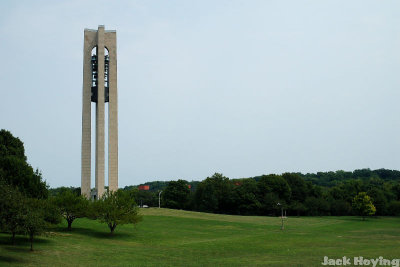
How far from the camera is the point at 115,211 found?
175 ft

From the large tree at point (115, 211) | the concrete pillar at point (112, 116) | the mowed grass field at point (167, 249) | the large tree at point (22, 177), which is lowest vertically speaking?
the mowed grass field at point (167, 249)

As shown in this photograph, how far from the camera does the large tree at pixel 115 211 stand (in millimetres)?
53156

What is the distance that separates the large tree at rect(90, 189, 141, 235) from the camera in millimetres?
53156

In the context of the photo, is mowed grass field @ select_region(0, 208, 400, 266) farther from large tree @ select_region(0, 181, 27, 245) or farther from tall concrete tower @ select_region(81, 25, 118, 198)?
tall concrete tower @ select_region(81, 25, 118, 198)

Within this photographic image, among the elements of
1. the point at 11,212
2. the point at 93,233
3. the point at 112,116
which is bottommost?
the point at 93,233

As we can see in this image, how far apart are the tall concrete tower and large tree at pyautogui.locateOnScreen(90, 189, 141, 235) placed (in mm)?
19119

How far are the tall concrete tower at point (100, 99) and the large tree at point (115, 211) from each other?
19.1 m

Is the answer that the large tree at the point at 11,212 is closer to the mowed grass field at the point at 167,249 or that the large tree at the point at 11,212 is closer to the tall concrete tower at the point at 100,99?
the mowed grass field at the point at 167,249

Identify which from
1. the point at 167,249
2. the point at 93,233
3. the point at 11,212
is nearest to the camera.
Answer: the point at 11,212

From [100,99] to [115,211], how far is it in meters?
27.3

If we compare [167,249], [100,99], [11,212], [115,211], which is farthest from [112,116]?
[11,212]

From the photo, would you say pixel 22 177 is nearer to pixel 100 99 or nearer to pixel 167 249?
pixel 167 249

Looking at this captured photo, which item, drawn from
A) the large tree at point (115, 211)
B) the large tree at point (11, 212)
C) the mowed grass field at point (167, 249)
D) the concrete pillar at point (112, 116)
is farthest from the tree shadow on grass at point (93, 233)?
the concrete pillar at point (112, 116)

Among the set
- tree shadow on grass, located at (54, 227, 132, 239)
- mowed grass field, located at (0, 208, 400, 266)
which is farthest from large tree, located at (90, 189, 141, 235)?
mowed grass field, located at (0, 208, 400, 266)
